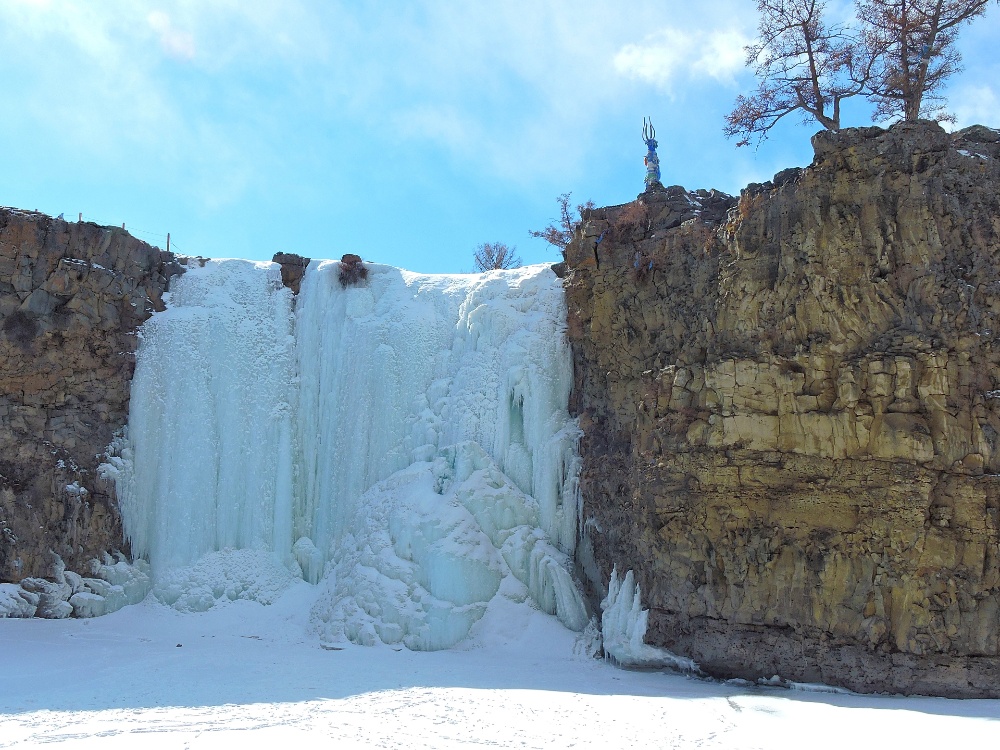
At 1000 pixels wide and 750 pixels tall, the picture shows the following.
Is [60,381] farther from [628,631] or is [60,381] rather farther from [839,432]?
[839,432]

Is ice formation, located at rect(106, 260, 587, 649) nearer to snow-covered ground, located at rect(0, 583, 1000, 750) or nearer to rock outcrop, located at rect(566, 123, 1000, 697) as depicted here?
snow-covered ground, located at rect(0, 583, 1000, 750)

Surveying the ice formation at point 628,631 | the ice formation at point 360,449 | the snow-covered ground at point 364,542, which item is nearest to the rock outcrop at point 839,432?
the ice formation at point 628,631

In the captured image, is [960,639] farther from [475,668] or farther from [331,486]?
[331,486]

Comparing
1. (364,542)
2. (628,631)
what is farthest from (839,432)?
(364,542)

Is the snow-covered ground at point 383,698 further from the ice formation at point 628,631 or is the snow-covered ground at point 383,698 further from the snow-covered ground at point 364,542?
the ice formation at point 628,631

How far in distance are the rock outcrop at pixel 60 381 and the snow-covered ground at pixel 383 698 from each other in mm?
1585

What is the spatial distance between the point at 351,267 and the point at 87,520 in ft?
22.8

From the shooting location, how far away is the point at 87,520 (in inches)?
617

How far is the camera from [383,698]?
10.9 metres

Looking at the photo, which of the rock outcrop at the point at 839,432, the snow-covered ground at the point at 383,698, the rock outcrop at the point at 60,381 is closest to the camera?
the snow-covered ground at the point at 383,698

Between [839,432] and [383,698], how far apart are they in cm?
698

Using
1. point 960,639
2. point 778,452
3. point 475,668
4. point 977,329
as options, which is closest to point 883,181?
point 977,329

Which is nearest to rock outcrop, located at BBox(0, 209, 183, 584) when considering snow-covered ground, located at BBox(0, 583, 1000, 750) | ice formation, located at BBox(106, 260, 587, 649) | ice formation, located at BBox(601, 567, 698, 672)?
ice formation, located at BBox(106, 260, 587, 649)

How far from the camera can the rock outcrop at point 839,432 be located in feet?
37.9
